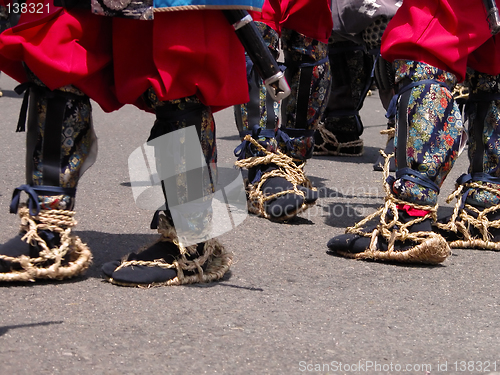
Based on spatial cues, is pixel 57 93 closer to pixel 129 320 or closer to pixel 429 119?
pixel 129 320

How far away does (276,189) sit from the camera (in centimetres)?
303

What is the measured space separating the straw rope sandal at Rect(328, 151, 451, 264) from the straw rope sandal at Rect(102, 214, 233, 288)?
0.58 metres

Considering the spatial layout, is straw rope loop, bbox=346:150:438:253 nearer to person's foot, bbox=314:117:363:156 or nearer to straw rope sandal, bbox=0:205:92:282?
straw rope sandal, bbox=0:205:92:282

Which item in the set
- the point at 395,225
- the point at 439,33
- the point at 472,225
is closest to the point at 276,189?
the point at 395,225

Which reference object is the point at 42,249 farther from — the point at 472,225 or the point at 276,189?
the point at 472,225

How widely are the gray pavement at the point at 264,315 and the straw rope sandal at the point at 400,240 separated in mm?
44

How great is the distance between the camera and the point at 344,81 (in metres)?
4.59

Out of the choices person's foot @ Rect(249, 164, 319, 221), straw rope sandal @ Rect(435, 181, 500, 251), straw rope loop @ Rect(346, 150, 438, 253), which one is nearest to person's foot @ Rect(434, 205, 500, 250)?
straw rope sandal @ Rect(435, 181, 500, 251)

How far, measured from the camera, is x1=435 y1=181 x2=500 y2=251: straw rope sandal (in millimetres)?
2713

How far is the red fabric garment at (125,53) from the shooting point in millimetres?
1916

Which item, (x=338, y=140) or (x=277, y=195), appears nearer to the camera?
(x=277, y=195)

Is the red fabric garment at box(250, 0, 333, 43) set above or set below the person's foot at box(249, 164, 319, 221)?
above

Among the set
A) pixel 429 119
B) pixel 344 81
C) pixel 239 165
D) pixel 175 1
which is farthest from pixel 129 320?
pixel 344 81

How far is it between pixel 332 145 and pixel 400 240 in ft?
7.91
